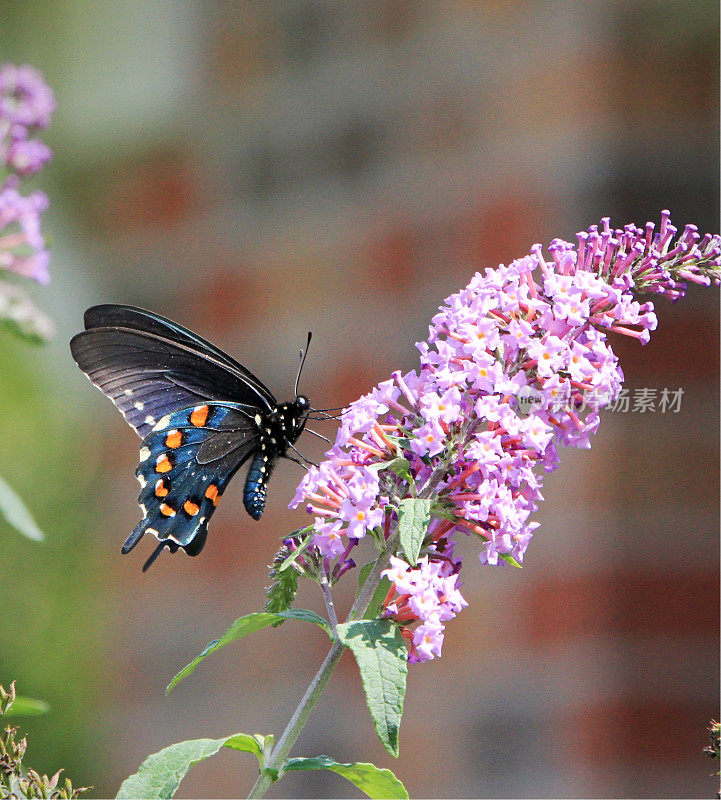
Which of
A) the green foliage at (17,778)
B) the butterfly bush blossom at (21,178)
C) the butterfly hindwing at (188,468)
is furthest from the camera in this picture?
the butterfly hindwing at (188,468)

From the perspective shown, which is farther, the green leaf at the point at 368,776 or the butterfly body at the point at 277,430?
the butterfly body at the point at 277,430

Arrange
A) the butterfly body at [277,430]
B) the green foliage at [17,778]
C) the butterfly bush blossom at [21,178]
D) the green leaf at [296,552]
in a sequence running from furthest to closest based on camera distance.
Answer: the butterfly body at [277,430], the butterfly bush blossom at [21,178], the green leaf at [296,552], the green foliage at [17,778]

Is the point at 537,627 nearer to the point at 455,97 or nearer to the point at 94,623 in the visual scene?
the point at 94,623

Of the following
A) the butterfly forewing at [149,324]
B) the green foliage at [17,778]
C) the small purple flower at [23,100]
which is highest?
the small purple flower at [23,100]

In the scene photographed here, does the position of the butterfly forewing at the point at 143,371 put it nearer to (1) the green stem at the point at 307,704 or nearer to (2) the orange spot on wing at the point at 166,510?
(2) the orange spot on wing at the point at 166,510

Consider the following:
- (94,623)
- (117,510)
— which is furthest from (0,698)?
(117,510)

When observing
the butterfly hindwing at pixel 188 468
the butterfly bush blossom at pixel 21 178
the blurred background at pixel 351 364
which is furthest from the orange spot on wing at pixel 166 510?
the blurred background at pixel 351 364
